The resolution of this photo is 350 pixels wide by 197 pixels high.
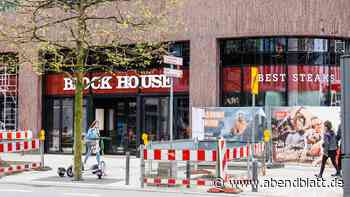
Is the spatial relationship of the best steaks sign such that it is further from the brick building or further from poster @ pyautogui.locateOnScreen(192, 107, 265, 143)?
poster @ pyautogui.locateOnScreen(192, 107, 265, 143)

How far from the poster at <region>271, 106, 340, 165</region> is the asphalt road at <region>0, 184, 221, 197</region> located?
7.91 meters

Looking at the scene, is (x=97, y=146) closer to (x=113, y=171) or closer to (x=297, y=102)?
(x=113, y=171)

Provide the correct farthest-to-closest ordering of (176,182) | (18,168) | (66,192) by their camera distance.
Result: (18,168) → (176,182) → (66,192)

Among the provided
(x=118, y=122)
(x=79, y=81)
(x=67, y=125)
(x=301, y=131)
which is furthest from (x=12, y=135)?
(x=301, y=131)

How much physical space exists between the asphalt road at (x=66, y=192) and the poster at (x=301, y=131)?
7.91 metres

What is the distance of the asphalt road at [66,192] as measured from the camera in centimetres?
1426

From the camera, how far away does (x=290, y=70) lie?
24469mm

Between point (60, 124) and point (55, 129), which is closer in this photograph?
point (60, 124)

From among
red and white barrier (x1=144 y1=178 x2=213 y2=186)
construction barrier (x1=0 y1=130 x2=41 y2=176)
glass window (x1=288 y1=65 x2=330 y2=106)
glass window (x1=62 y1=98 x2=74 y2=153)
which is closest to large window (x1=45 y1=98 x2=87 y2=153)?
glass window (x1=62 y1=98 x2=74 y2=153)

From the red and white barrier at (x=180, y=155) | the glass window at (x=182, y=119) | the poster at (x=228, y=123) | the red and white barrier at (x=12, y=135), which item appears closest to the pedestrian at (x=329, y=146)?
the poster at (x=228, y=123)

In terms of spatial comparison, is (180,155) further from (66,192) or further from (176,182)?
(66,192)

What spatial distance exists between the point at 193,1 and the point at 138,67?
3603 mm

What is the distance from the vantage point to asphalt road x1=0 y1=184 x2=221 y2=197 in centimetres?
1426

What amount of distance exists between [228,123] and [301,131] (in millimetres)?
2539
